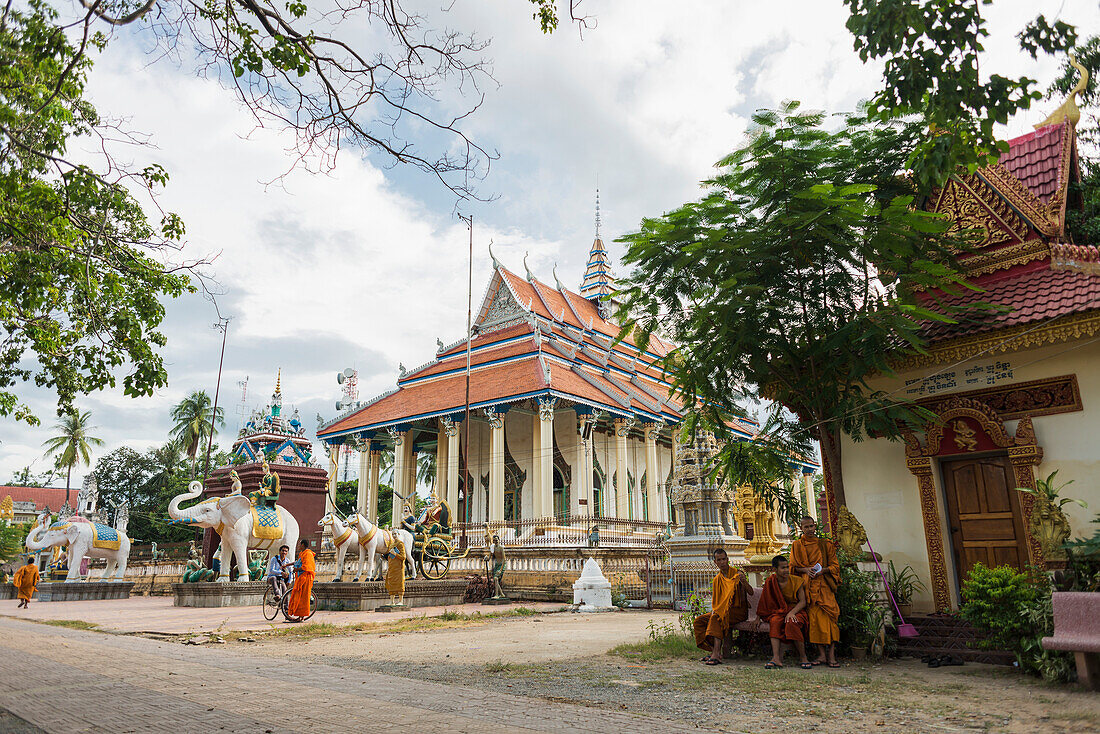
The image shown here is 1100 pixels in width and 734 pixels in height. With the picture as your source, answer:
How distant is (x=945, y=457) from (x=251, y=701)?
23.0ft

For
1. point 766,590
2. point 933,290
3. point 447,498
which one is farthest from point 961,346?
point 447,498

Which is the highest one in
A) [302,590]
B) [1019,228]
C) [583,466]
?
[1019,228]

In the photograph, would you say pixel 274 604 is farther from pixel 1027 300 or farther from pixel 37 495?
pixel 37 495

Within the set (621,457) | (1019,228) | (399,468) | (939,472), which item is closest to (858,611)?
(939,472)

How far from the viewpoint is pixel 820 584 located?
6.49 meters

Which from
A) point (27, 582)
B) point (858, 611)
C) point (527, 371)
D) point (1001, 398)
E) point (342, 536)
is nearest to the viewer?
point (858, 611)

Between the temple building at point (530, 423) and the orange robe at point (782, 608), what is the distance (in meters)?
14.5

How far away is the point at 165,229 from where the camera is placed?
6.18 meters

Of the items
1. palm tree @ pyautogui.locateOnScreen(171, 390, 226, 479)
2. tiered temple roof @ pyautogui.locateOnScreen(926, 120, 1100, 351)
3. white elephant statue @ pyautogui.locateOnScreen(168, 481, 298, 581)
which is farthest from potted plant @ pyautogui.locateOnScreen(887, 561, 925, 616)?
palm tree @ pyautogui.locateOnScreen(171, 390, 226, 479)

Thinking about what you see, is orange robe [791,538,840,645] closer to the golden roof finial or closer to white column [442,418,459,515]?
the golden roof finial

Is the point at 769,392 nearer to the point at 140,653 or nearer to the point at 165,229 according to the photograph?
the point at 165,229

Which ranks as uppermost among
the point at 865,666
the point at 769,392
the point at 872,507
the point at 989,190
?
the point at 989,190

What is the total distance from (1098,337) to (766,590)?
3.92m

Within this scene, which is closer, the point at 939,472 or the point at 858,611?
the point at 858,611
